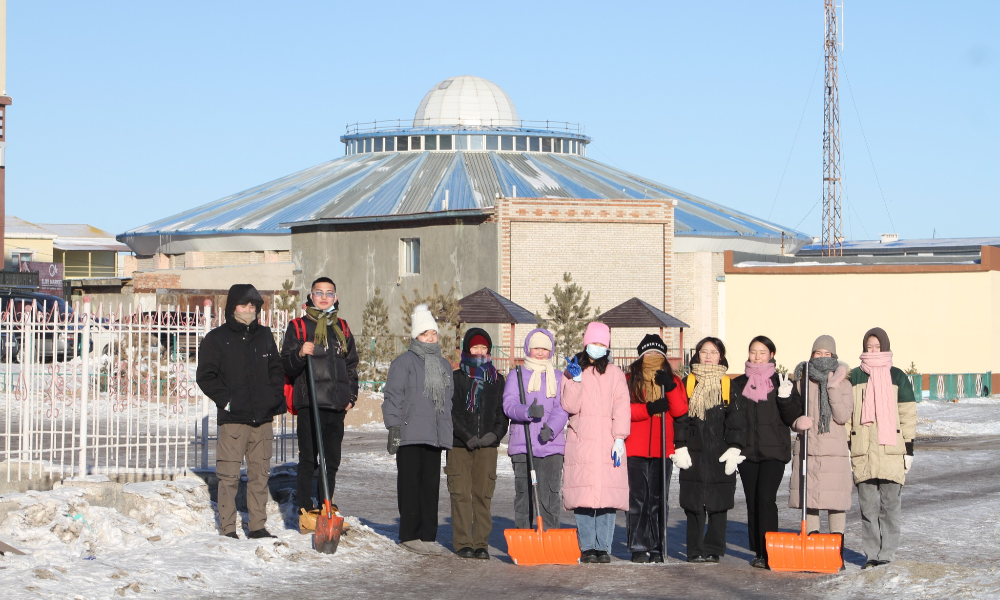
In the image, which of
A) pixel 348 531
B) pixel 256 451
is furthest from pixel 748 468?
pixel 256 451

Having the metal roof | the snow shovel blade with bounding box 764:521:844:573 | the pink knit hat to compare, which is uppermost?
the metal roof

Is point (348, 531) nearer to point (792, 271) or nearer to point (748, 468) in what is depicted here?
point (748, 468)

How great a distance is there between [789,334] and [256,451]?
83.7ft

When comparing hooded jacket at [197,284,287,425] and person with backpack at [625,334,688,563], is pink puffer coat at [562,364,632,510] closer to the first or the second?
person with backpack at [625,334,688,563]

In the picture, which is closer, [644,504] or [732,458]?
[732,458]

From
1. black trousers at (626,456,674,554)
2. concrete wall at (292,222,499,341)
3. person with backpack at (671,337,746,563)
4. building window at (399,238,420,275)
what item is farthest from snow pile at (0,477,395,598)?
building window at (399,238,420,275)

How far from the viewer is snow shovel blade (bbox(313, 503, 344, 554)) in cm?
861

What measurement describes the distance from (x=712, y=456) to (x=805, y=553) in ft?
3.08

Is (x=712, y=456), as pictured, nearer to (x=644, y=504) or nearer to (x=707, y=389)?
(x=707, y=389)

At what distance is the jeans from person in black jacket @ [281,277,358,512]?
189 cm

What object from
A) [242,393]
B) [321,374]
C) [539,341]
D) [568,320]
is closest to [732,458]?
[539,341]

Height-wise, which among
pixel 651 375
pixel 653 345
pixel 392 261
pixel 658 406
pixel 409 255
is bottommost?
pixel 658 406

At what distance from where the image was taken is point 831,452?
28.5ft

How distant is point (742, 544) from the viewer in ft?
32.4
